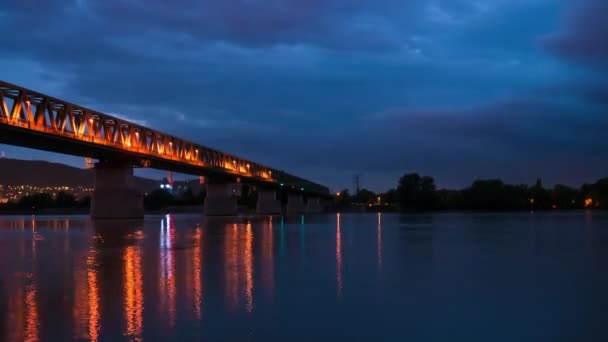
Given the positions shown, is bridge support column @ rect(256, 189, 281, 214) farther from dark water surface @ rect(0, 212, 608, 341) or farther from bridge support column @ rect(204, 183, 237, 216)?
dark water surface @ rect(0, 212, 608, 341)

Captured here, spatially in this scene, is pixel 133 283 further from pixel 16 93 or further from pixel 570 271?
pixel 16 93

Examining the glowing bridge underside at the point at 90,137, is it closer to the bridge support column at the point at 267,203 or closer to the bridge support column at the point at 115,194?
the bridge support column at the point at 115,194

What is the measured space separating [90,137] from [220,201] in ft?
181

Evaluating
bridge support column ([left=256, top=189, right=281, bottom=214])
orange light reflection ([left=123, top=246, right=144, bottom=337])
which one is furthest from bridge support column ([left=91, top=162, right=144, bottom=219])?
bridge support column ([left=256, top=189, right=281, bottom=214])

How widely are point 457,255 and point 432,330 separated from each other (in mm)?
15729

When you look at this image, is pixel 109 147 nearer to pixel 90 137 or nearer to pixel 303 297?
pixel 90 137

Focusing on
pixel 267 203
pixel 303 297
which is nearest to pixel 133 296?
pixel 303 297

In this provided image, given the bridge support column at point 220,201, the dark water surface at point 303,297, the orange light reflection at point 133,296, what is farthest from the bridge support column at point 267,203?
the orange light reflection at point 133,296

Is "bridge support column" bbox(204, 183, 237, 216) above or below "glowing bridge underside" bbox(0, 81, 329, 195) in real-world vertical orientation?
below

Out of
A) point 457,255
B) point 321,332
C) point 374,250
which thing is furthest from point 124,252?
point 321,332

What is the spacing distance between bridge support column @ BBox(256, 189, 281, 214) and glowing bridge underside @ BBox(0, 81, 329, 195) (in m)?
29.3

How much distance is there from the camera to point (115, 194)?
8831 cm

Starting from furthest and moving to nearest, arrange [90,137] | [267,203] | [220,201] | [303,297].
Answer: [267,203]
[220,201]
[90,137]
[303,297]

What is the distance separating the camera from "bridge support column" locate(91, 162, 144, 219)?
86500 millimetres
